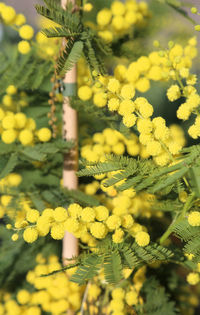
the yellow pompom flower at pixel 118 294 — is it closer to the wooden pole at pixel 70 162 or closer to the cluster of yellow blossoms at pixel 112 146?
the wooden pole at pixel 70 162

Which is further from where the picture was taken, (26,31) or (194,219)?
(26,31)

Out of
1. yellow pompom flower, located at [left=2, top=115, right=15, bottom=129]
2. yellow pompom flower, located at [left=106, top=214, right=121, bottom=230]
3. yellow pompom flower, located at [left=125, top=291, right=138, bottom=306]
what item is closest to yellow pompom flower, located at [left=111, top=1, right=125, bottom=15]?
yellow pompom flower, located at [left=2, top=115, right=15, bottom=129]

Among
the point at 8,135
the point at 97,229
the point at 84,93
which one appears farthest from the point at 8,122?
the point at 97,229

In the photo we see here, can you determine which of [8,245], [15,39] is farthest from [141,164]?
[15,39]

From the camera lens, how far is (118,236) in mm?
421

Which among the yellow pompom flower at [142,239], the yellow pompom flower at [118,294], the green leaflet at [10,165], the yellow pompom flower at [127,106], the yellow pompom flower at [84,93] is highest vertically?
the yellow pompom flower at [127,106]

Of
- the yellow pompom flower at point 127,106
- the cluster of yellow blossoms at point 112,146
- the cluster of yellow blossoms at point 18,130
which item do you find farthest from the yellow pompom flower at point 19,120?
the yellow pompom flower at point 127,106

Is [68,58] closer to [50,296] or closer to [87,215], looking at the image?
[87,215]

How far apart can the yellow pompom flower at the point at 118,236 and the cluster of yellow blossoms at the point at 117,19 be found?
30cm

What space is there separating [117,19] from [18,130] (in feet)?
0.79

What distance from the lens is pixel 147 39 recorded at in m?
0.63

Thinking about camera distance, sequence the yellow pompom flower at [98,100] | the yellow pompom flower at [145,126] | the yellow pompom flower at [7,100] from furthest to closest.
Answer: the yellow pompom flower at [7,100], the yellow pompom flower at [98,100], the yellow pompom flower at [145,126]

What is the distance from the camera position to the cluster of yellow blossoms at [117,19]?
22.1 inches

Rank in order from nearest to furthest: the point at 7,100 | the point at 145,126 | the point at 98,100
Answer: the point at 145,126 < the point at 98,100 < the point at 7,100
